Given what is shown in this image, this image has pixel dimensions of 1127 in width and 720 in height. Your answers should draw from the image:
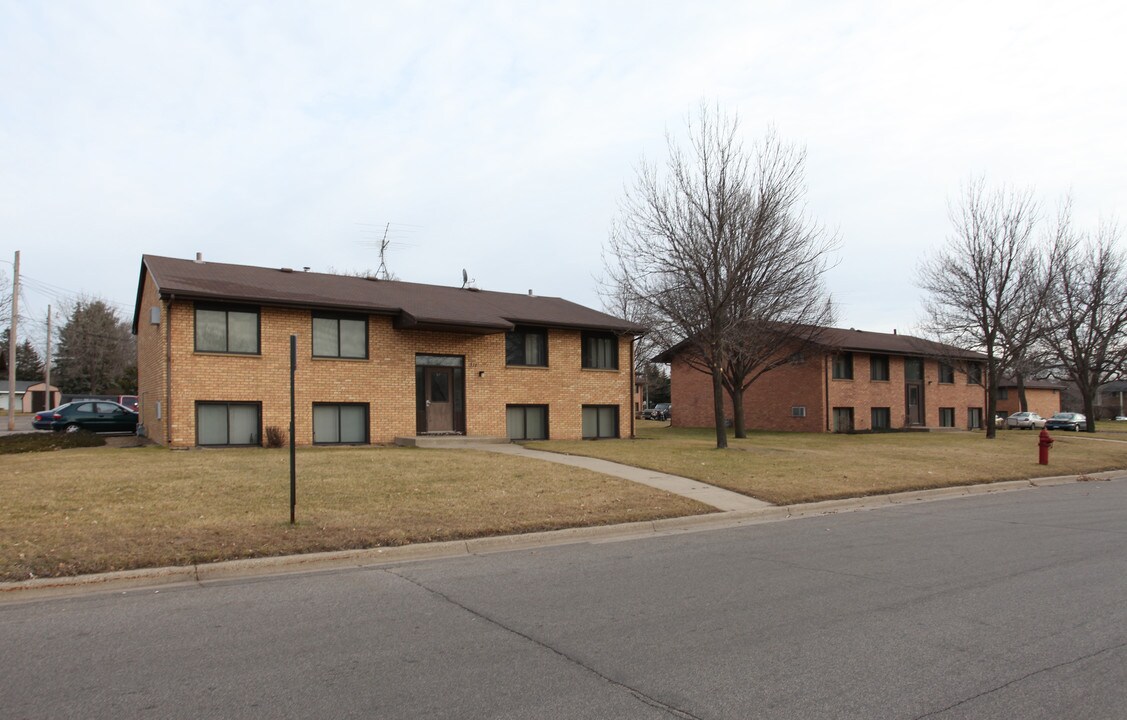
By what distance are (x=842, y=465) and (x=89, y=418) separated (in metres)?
24.1

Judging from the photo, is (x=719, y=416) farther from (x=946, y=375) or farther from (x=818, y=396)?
(x=946, y=375)

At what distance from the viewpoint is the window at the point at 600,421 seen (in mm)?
27203

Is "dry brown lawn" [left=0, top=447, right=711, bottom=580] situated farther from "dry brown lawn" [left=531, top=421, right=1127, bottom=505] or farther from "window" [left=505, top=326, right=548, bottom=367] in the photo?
"window" [left=505, top=326, right=548, bottom=367]

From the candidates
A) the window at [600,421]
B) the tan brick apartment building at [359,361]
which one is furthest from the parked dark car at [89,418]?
the window at [600,421]

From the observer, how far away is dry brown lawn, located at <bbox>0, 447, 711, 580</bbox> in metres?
8.19

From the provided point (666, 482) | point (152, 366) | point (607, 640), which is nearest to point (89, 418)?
point (152, 366)

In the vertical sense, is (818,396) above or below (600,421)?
above

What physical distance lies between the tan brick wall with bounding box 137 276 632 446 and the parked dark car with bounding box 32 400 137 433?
2108mm

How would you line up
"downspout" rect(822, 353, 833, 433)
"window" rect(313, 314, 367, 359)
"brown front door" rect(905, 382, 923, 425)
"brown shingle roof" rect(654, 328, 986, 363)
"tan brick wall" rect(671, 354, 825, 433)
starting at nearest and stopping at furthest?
"window" rect(313, 314, 367, 359), "brown shingle roof" rect(654, 328, 986, 363), "downspout" rect(822, 353, 833, 433), "tan brick wall" rect(671, 354, 825, 433), "brown front door" rect(905, 382, 923, 425)

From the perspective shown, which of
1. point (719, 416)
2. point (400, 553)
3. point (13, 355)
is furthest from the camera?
point (13, 355)

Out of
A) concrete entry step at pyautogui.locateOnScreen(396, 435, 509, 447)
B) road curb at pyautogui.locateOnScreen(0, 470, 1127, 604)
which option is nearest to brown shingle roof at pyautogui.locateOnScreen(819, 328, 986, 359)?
concrete entry step at pyautogui.locateOnScreen(396, 435, 509, 447)

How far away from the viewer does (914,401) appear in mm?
43438

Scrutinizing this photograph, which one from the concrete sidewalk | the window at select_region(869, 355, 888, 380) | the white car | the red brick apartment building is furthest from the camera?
the white car

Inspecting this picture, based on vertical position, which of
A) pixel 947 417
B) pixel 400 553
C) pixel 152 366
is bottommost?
pixel 947 417
